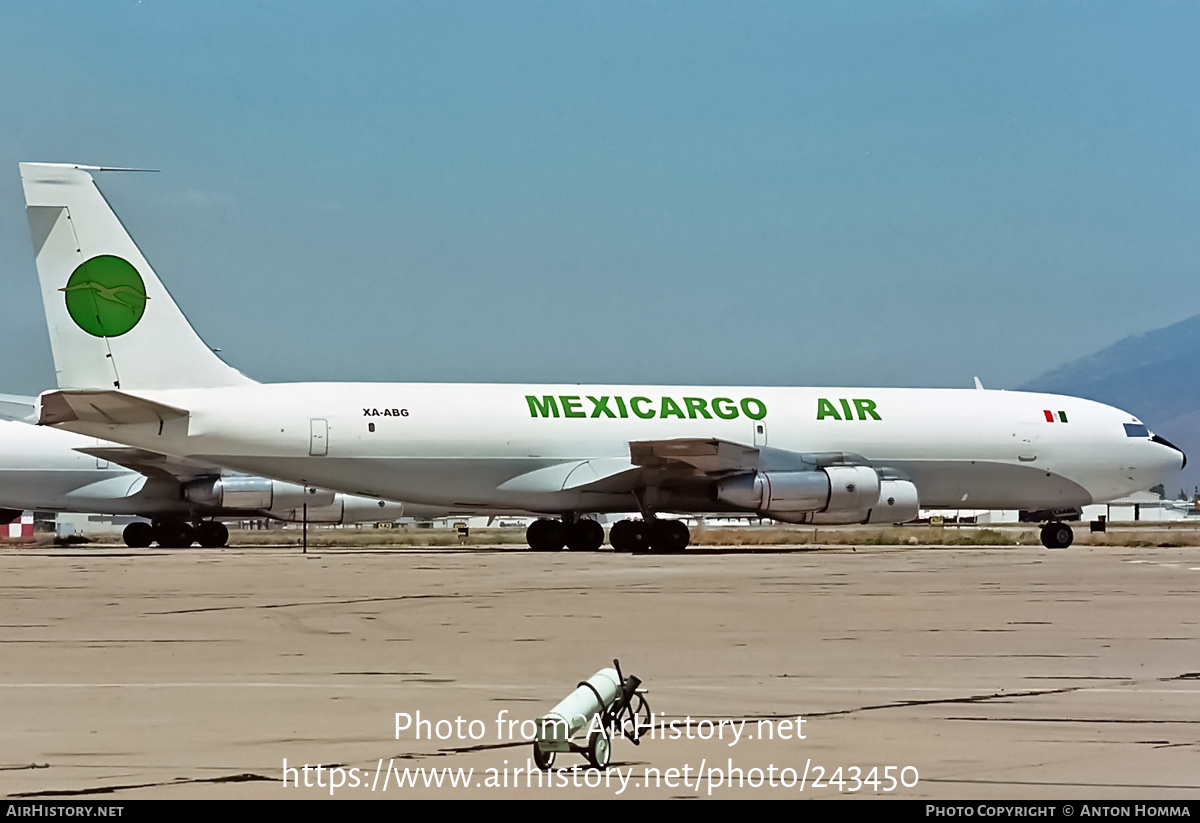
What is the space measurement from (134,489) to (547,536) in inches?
528

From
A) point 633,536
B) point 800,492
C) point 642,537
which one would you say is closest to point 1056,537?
point 800,492

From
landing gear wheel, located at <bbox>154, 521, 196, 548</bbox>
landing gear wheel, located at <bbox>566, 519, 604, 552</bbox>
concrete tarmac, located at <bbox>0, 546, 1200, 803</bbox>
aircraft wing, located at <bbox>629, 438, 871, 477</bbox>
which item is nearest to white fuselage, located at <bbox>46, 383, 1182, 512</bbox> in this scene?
aircraft wing, located at <bbox>629, 438, 871, 477</bbox>

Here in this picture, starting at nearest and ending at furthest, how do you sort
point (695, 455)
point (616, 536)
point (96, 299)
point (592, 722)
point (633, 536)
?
1. point (592, 722)
2. point (96, 299)
3. point (695, 455)
4. point (633, 536)
5. point (616, 536)

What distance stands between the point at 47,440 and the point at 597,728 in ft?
125

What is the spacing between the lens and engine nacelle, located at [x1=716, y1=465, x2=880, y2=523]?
3250cm

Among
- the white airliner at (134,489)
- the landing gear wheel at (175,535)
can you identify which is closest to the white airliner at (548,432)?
the white airliner at (134,489)

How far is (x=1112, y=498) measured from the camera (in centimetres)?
3897

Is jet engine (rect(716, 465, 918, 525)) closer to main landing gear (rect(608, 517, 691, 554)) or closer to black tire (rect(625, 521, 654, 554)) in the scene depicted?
main landing gear (rect(608, 517, 691, 554))

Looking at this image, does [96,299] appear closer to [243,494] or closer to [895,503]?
[243,494]

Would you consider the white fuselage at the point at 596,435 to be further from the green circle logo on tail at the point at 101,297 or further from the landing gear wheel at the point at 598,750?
the landing gear wheel at the point at 598,750

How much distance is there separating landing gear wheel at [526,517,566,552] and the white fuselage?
1744 millimetres

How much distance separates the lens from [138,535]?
44.6m

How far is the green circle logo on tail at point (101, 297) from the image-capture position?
102 ft
